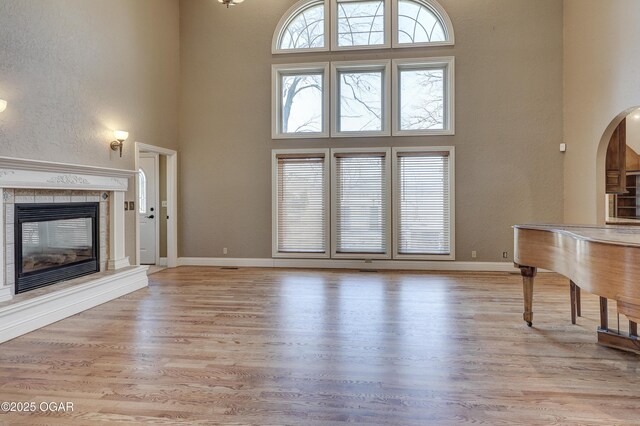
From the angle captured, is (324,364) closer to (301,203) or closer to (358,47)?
(301,203)

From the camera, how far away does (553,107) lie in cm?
591

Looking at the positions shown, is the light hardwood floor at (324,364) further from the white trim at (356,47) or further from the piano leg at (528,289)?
the white trim at (356,47)

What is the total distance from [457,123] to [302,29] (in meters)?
3.31

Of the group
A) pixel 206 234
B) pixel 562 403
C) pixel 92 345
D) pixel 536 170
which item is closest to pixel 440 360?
pixel 562 403

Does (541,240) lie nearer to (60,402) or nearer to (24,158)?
(60,402)

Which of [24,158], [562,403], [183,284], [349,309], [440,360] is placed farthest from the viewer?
[183,284]

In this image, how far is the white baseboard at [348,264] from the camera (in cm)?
610

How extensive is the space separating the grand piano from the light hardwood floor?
235 millimetres

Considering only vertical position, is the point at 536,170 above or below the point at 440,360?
above

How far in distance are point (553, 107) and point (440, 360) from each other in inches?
208

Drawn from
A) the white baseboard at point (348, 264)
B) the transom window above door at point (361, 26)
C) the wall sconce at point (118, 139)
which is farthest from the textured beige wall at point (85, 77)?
the transom window above door at point (361, 26)

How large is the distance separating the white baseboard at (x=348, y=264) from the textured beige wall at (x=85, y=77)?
160 centimetres

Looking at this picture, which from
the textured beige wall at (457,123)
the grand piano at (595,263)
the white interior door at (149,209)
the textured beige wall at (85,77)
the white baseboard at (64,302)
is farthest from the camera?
the white interior door at (149,209)

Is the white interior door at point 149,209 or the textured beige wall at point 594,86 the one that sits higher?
the textured beige wall at point 594,86
